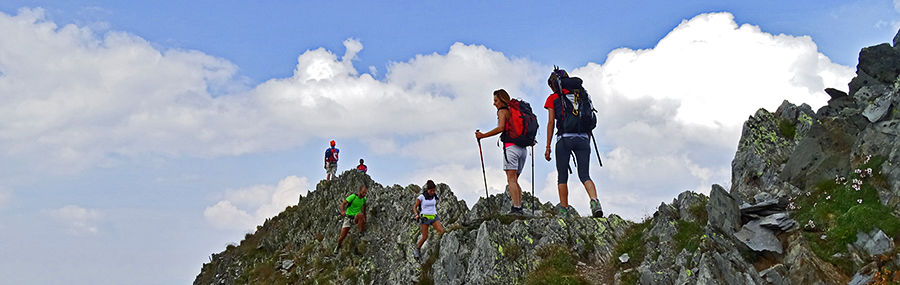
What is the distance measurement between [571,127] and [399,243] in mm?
8779

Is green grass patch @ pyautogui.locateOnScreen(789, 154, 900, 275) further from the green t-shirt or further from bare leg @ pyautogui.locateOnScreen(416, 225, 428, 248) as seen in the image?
the green t-shirt

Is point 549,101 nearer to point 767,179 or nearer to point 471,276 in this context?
point 471,276

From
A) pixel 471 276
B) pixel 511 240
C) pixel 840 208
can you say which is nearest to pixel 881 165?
pixel 840 208

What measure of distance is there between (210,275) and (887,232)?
Result: 32007 mm

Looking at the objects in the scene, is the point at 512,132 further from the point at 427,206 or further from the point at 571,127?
the point at 427,206

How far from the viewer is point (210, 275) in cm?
3084

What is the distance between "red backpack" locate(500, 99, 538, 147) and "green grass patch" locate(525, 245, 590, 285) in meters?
2.85

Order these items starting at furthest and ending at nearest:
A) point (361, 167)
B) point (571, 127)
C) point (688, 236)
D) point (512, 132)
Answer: point (361, 167) → point (512, 132) → point (571, 127) → point (688, 236)

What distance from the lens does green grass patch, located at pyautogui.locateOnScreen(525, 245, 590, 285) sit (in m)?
11.5

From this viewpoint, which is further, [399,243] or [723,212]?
[399,243]

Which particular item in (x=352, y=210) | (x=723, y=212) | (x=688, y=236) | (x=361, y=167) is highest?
(x=361, y=167)

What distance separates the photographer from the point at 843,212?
33.2 feet

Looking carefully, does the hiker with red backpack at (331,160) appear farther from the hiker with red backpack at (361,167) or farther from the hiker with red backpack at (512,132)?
the hiker with red backpack at (512,132)

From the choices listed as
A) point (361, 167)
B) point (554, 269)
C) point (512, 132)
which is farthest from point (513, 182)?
point (361, 167)
